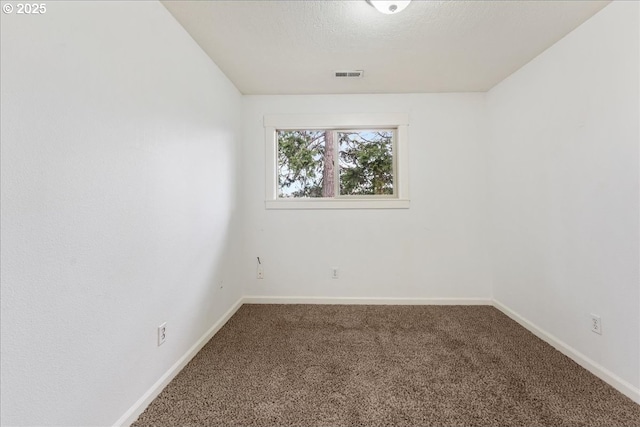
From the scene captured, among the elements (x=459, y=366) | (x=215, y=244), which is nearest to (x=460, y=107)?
(x=459, y=366)

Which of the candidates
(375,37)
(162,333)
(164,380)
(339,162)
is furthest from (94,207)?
(339,162)

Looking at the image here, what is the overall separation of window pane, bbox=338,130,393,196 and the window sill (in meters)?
0.18

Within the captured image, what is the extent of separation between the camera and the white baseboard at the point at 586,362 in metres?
1.48

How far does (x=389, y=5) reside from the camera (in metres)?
1.52

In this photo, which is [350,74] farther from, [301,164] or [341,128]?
[301,164]

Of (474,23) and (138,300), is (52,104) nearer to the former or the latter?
(138,300)

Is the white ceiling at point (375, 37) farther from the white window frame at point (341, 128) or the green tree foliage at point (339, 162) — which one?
the green tree foliage at point (339, 162)

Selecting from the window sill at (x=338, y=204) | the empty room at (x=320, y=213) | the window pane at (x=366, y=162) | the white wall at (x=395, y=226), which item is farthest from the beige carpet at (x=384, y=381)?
the window pane at (x=366, y=162)

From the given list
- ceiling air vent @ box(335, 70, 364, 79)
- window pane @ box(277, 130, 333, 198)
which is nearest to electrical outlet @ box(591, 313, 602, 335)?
window pane @ box(277, 130, 333, 198)

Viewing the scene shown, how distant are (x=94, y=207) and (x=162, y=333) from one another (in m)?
0.85

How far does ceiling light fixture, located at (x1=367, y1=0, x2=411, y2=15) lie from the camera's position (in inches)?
58.9

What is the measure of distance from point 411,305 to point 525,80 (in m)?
2.37

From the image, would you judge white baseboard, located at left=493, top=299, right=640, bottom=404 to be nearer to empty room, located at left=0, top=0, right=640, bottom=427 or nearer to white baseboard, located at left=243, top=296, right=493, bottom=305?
empty room, located at left=0, top=0, right=640, bottom=427

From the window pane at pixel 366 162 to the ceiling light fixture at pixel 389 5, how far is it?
150 centimetres
